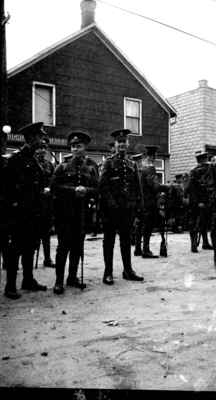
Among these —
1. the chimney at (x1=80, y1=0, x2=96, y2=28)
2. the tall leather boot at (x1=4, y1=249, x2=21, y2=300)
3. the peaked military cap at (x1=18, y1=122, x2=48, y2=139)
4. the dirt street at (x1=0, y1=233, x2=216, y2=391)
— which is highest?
the chimney at (x1=80, y1=0, x2=96, y2=28)

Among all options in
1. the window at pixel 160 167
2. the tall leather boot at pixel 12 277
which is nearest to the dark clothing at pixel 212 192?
the tall leather boot at pixel 12 277

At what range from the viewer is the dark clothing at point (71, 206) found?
612 centimetres

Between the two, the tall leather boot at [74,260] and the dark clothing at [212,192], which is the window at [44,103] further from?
the tall leather boot at [74,260]

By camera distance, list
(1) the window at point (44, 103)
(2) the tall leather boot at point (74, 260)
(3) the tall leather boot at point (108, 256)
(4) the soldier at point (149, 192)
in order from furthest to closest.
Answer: (1) the window at point (44, 103) < (4) the soldier at point (149, 192) < (3) the tall leather boot at point (108, 256) < (2) the tall leather boot at point (74, 260)

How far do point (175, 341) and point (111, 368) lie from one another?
2.69ft

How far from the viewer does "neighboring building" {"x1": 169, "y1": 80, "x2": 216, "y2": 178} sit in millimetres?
23969

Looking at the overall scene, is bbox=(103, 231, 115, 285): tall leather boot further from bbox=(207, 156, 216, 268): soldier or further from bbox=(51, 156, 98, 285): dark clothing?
bbox=(207, 156, 216, 268): soldier

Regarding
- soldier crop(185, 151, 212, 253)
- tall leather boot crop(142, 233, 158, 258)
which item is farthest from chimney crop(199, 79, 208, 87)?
tall leather boot crop(142, 233, 158, 258)

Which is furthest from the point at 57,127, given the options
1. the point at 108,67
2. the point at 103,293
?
the point at 103,293

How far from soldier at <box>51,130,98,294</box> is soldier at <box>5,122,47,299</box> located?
281mm

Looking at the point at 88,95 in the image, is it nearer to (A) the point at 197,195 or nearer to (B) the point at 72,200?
(A) the point at 197,195

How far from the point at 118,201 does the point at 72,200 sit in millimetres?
918

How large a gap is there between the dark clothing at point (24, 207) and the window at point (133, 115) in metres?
15.8

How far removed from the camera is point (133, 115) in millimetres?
21891
